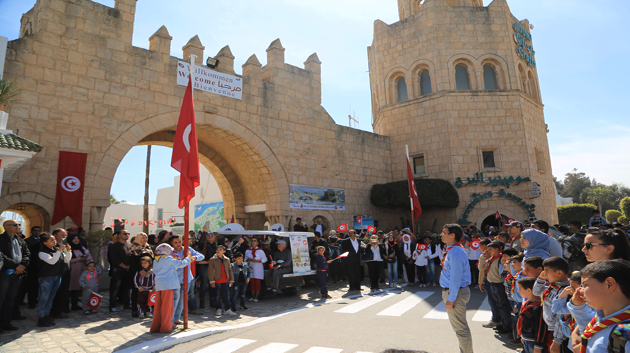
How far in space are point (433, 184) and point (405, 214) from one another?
240 centimetres

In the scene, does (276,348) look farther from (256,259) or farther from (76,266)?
(76,266)

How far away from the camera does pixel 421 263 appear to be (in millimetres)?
11562

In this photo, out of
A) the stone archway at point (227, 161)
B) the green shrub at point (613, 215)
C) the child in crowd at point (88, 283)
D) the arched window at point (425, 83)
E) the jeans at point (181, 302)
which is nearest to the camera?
the jeans at point (181, 302)

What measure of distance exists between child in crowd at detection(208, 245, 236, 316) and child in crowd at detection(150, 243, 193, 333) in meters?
1.45

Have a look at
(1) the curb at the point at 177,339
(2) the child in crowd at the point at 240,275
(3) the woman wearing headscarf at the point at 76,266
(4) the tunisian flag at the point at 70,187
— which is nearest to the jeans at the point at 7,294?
(3) the woman wearing headscarf at the point at 76,266

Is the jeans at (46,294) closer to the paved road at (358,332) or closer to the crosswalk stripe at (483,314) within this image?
the paved road at (358,332)

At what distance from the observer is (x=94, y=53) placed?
1180 cm

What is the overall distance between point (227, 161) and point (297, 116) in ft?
13.1

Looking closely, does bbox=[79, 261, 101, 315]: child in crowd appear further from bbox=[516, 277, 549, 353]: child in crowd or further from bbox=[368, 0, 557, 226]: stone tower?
bbox=[368, 0, 557, 226]: stone tower

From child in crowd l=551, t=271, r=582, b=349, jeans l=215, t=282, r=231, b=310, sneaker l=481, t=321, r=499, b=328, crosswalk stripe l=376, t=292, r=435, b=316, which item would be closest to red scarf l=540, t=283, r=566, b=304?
child in crowd l=551, t=271, r=582, b=349

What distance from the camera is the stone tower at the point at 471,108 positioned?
1870cm

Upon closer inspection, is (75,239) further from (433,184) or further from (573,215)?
(573,215)

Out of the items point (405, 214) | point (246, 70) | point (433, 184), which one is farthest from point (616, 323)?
point (405, 214)

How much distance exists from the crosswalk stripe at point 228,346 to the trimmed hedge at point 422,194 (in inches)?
529
